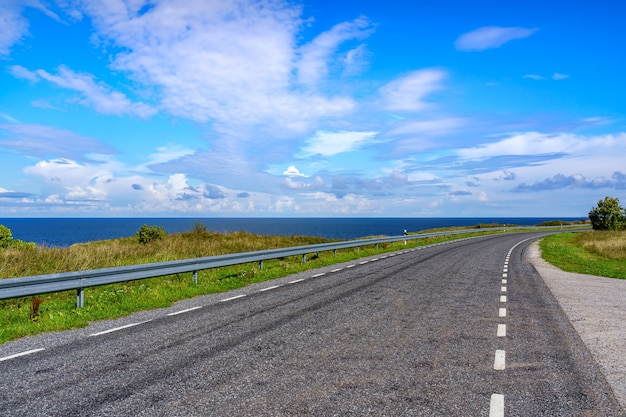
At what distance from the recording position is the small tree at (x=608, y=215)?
62.2 m

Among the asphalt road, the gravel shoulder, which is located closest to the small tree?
the gravel shoulder

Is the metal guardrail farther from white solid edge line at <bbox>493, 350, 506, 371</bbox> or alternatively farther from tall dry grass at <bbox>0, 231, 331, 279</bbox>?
white solid edge line at <bbox>493, 350, 506, 371</bbox>

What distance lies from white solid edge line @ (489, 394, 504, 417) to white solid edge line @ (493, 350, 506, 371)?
0.96 m

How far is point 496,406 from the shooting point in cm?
445

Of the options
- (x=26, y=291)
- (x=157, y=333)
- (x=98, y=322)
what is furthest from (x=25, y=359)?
(x=26, y=291)

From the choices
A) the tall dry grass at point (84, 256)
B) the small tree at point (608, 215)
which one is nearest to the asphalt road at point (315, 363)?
the tall dry grass at point (84, 256)

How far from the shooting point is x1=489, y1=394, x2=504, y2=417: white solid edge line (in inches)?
168

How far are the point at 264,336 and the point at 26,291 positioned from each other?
518 centimetres

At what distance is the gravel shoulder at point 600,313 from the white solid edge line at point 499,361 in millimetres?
1159

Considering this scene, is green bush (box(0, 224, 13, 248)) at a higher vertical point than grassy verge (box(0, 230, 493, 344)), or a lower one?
higher

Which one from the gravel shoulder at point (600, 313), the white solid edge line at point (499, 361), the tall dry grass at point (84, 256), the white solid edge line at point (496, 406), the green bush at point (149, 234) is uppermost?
the green bush at point (149, 234)

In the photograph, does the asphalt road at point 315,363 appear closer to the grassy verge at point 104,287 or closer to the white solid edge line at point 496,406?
the white solid edge line at point 496,406

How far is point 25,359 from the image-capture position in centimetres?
602

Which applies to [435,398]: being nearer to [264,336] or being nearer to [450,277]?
[264,336]
